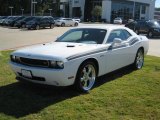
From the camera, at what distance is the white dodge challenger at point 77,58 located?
625cm

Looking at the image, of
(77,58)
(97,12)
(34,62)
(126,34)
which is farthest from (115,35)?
(97,12)

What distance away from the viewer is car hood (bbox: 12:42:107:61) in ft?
20.7

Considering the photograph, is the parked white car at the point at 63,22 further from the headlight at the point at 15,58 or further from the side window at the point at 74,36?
the headlight at the point at 15,58

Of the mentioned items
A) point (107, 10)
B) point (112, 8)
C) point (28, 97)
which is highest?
point (112, 8)

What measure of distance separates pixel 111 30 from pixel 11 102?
10.9 ft

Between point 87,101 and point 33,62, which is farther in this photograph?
point 33,62

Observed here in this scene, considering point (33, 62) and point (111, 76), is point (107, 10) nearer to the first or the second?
point (111, 76)

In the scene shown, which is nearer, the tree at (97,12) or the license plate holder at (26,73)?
the license plate holder at (26,73)

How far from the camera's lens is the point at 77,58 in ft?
21.2

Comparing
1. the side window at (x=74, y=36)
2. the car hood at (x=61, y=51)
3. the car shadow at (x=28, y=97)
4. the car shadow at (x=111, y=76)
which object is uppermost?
the side window at (x=74, y=36)

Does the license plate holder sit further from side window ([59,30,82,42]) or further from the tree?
the tree

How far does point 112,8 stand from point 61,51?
8584 cm

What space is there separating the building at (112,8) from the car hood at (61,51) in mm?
82267

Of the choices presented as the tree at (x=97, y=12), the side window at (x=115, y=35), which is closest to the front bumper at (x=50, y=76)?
the side window at (x=115, y=35)
